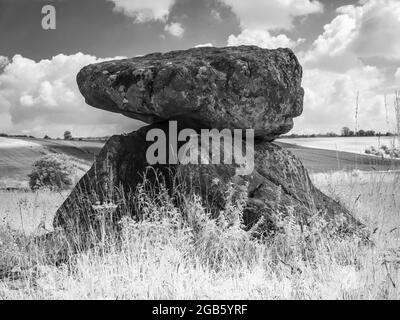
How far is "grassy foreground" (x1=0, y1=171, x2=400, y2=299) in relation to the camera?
489 cm

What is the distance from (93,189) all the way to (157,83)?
6.53 ft

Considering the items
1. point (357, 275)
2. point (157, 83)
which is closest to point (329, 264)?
point (357, 275)

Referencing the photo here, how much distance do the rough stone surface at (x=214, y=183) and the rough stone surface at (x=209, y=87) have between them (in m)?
0.54

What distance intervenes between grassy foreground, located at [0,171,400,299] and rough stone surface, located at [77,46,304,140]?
1509 millimetres

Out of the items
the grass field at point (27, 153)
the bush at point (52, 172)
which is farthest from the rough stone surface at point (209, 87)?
the grass field at point (27, 153)

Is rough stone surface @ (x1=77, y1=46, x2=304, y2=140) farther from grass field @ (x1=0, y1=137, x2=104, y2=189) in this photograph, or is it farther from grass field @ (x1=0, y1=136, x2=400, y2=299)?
grass field @ (x1=0, y1=137, x2=104, y2=189)

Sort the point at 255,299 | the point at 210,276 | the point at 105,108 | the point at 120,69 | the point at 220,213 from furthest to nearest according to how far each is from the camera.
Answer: the point at 105,108, the point at 120,69, the point at 220,213, the point at 210,276, the point at 255,299

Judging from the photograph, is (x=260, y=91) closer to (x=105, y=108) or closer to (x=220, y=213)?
(x=220, y=213)

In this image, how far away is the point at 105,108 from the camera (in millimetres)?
8961

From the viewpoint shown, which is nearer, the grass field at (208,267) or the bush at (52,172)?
the grass field at (208,267)

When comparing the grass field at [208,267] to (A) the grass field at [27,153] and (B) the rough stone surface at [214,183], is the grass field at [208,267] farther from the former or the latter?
(A) the grass field at [27,153]

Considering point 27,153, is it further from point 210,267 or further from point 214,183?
point 210,267

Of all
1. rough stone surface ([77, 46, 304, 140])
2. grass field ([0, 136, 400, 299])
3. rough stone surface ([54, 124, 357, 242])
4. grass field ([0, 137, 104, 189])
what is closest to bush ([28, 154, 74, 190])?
grass field ([0, 137, 104, 189])

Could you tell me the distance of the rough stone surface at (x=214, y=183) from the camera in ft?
23.2
